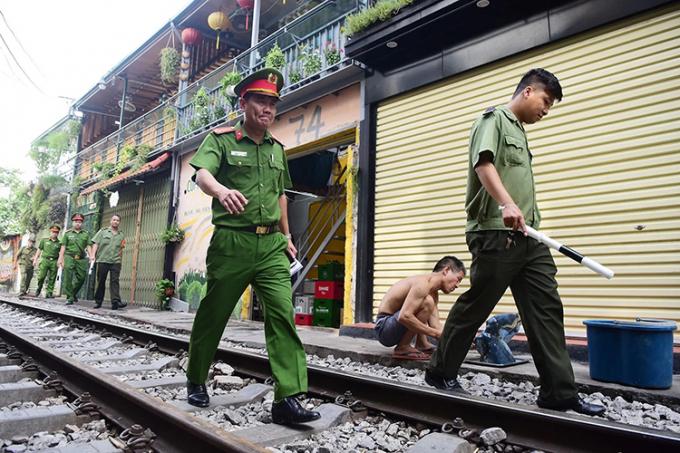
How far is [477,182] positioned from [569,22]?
12.2ft

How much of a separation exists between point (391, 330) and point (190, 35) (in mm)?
12623

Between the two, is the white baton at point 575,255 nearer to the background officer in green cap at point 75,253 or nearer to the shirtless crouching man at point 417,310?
the shirtless crouching man at point 417,310

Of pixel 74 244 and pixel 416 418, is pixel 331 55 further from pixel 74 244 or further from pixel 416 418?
pixel 74 244

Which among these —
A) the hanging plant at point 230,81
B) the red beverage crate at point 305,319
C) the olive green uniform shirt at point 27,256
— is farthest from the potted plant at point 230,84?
the olive green uniform shirt at point 27,256

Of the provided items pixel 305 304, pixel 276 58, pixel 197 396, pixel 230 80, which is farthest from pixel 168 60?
pixel 197 396

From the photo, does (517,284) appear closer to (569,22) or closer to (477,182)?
(477,182)

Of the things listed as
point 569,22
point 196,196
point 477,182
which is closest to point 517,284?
point 477,182

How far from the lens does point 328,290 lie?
9.47 meters

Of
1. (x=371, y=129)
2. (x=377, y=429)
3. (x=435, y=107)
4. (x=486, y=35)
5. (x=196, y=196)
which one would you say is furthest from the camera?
(x=196, y=196)

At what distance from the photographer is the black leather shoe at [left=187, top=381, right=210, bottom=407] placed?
118 inches

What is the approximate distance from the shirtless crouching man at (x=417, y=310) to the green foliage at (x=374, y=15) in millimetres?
4167

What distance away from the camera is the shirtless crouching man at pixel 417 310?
446cm

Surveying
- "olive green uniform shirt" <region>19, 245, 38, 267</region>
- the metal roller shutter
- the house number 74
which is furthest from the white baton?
"olive green uniform shirt" <region>19, 245, 38, 267</region>

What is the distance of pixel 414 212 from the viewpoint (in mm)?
7160
